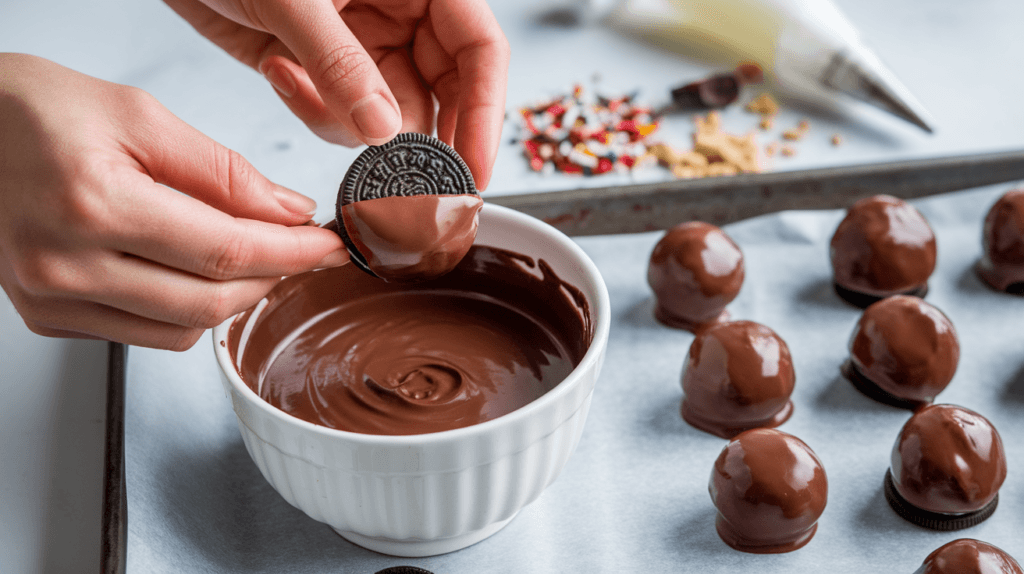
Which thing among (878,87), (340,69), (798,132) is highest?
(340,69)

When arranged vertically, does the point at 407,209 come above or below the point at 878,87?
above

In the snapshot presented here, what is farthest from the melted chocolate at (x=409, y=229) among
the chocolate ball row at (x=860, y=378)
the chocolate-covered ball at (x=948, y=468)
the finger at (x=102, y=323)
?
the chocolate-covered ball at (x=948, y=468)

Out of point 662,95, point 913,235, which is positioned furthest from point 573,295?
point 662,95

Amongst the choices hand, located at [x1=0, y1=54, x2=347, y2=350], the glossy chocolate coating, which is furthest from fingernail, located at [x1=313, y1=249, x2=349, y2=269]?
the glossy chocolate coating

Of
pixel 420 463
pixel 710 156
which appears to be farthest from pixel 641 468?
pixel 710 156

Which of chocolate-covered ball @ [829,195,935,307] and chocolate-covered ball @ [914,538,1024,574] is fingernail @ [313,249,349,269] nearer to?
chocolate-covered ball @ [914,538,1024,574]

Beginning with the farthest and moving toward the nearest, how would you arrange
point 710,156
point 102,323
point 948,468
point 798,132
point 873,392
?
1. point 798,132
2. point 710,156
3. point 873,392
4. point 948,468
5. point 102,323

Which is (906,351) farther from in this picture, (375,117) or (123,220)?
(123,220)

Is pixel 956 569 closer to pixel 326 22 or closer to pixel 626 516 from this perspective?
pixel 626 516
